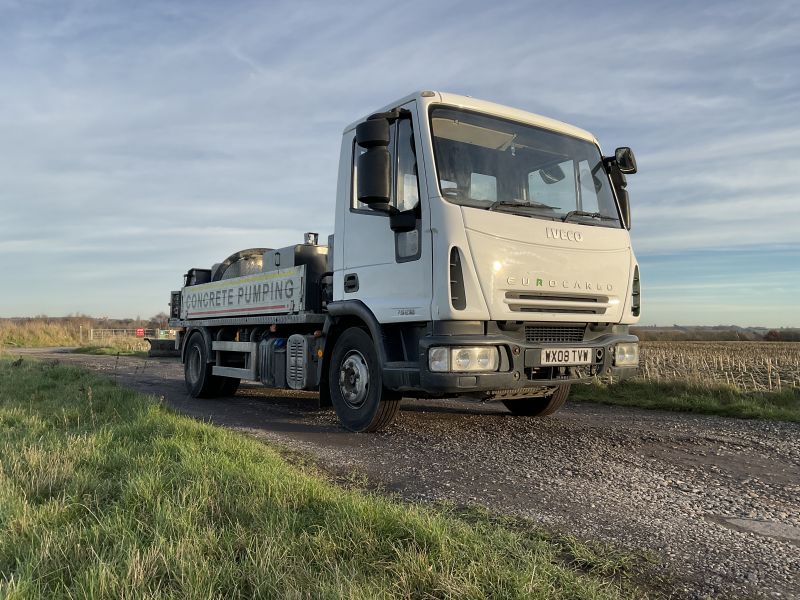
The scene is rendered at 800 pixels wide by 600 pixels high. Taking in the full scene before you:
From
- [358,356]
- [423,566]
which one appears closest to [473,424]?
[358,356]

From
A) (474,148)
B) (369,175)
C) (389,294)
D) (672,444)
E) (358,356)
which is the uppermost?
(474,148)

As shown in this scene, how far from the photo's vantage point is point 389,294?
5.61 metres

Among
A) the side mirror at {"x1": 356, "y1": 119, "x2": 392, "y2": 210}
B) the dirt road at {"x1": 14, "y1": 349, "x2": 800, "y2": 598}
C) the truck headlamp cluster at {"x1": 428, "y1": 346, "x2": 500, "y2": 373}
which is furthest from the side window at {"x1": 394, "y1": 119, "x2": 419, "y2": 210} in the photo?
the dirt road at {"x1": 14, "y1": 349, "x2": 800, "y2": 598}

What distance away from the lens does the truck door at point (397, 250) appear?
17.2 ft

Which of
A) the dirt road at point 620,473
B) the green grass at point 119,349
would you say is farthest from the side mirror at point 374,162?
the green grass at point 119,349

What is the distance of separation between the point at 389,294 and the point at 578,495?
2552 mm

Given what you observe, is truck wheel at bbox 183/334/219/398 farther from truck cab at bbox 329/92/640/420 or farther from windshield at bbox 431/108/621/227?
windshield at bbox 431/108/621/227

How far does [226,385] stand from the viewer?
10.1 m

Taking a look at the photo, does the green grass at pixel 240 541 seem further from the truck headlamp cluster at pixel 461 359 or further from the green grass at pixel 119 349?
the green grass at pixel 119 349

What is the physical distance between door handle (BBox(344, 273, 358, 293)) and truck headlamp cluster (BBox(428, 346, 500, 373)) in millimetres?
1445

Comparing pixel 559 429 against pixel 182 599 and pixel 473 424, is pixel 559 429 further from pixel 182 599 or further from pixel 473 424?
pixel 182 599

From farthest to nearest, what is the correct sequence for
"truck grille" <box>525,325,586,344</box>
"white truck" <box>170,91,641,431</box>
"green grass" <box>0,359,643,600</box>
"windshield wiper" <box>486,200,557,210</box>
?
"truck grille" <box>525,325,586,344</box>, "windshield wiper" <box>486,200,557,210</box>, "white truck" <box>170,91,641,431</box>, "green grass" <box>0,359,643,600</box>

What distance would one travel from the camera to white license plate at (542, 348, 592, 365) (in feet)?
17.5

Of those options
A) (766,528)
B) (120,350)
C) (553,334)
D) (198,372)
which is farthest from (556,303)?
(120,350)
